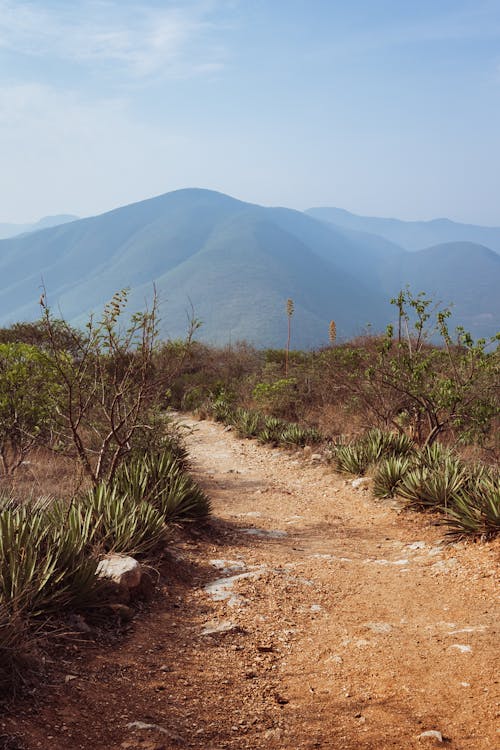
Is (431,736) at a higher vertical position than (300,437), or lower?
higher

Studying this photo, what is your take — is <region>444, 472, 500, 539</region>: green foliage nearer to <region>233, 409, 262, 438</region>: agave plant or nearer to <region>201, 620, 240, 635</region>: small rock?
<region>201, 620, 240, 635</region>: small rock

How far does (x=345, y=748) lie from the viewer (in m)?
3.12

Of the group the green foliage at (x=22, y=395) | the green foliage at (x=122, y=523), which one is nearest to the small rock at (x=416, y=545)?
the green foliage at (x=122, y=523)

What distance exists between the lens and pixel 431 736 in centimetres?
317

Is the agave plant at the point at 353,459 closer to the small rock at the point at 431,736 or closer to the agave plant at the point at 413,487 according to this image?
the agave plant at the point at 413,487

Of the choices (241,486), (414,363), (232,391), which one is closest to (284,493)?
(241,486)

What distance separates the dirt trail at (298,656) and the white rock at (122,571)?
0.30 metres

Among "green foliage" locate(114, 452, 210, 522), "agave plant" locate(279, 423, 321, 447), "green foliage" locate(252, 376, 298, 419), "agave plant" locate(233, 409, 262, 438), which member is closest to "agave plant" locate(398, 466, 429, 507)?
"green foliage" locate(114, 452, 210, 522)

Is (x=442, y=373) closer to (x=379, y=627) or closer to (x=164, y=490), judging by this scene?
(x=164, y=490)

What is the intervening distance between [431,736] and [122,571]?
2699mm

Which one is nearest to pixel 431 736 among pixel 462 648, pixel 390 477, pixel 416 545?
pixel 462 648

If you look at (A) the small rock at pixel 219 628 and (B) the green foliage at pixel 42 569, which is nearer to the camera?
(B) the green foliage at pixel 42 569

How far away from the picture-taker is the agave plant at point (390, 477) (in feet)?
29.9

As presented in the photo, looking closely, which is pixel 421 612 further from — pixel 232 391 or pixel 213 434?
pixel 232 391
